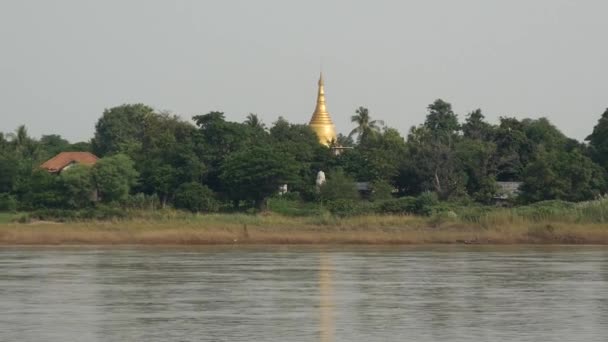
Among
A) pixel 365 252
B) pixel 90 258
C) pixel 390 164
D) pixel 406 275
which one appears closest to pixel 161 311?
pixel 406 275

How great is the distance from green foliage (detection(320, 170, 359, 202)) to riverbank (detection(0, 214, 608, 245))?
10.1 meters

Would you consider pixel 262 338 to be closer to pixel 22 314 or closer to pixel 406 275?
pixel 22 314

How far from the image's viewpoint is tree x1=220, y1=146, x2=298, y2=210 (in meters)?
57.6

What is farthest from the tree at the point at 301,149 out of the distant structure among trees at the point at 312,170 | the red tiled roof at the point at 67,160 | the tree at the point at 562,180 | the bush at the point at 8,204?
the bush at the point at 8,204

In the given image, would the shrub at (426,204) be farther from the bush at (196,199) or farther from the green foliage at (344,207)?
the bush at (196,199)

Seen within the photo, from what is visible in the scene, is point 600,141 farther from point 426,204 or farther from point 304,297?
point 304,297

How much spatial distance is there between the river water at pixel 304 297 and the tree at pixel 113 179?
19.5 m

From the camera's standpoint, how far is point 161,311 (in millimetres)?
21703

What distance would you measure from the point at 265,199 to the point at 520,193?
11.5m

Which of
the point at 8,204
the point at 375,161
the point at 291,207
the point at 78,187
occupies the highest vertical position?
the point at 375,161

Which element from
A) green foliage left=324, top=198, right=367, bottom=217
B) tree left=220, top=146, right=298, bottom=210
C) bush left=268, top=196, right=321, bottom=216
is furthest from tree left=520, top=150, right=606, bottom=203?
tree left=220, top=146, right=298, bottom=210

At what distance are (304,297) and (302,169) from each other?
39.9 metres

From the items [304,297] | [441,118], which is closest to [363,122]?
[441,118]

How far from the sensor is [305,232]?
155ft
